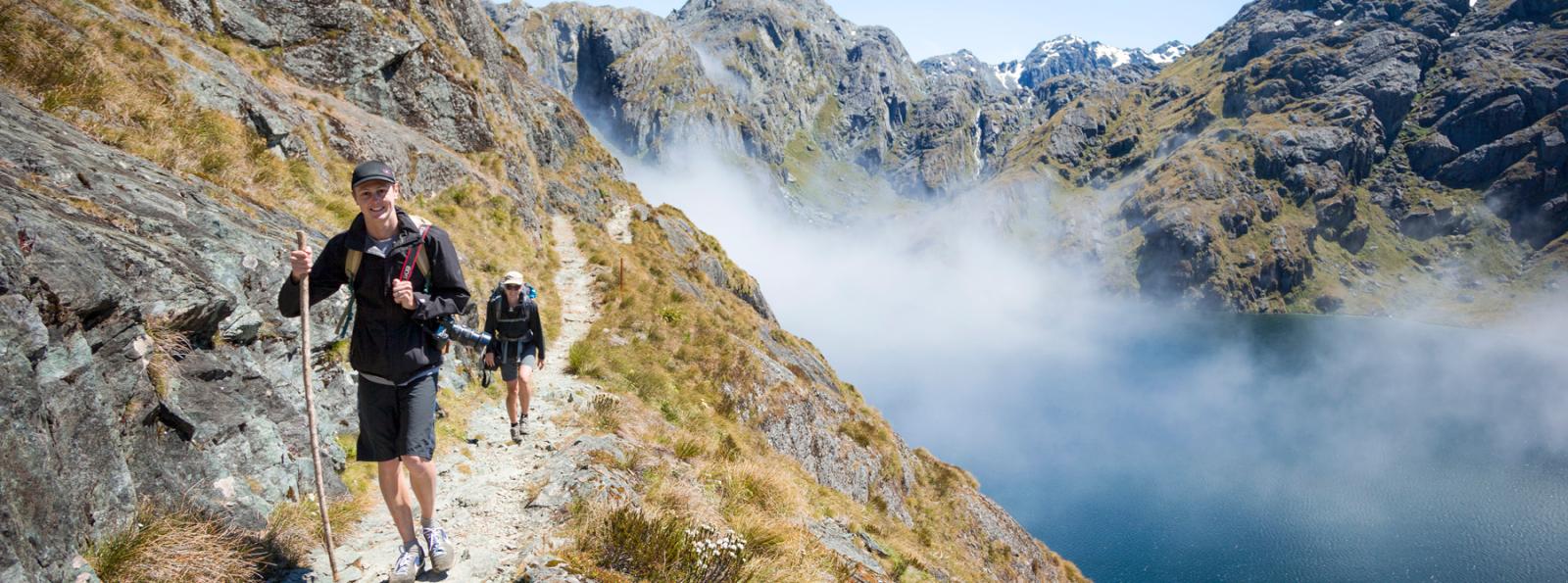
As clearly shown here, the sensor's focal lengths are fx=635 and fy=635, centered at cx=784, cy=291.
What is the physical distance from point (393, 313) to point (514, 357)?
5.69m

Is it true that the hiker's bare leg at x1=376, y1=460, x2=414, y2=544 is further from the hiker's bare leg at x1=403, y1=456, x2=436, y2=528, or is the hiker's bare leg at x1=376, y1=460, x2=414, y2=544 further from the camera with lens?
the camera with lens

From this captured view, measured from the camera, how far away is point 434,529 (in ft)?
19.8

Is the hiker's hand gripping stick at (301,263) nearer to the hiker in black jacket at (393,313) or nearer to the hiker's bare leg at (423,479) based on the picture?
the hiker in black jacket at (393,313)

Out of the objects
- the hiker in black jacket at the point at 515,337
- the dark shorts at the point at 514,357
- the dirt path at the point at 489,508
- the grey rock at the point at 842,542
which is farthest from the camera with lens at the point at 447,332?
the grey rock at the point at 842,542

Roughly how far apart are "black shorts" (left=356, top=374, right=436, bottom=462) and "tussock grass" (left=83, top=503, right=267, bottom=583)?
1.18 m

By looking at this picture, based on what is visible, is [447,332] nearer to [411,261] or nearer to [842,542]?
[411,261]

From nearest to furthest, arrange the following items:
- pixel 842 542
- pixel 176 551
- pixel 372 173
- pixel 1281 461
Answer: pixel 176 551 → pixel 372 173 → pixel 842 542 → pixel 1281 461

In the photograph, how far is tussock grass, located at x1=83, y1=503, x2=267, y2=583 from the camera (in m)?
4.55

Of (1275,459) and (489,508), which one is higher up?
(1275,459)

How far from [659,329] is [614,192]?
117 feet

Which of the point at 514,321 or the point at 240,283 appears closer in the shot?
the point at 240,283

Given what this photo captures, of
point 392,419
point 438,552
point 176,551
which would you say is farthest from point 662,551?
point 176,551

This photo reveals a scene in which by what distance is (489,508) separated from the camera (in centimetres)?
786

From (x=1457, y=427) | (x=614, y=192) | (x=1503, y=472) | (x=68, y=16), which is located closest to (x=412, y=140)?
(x=68, y=16)
